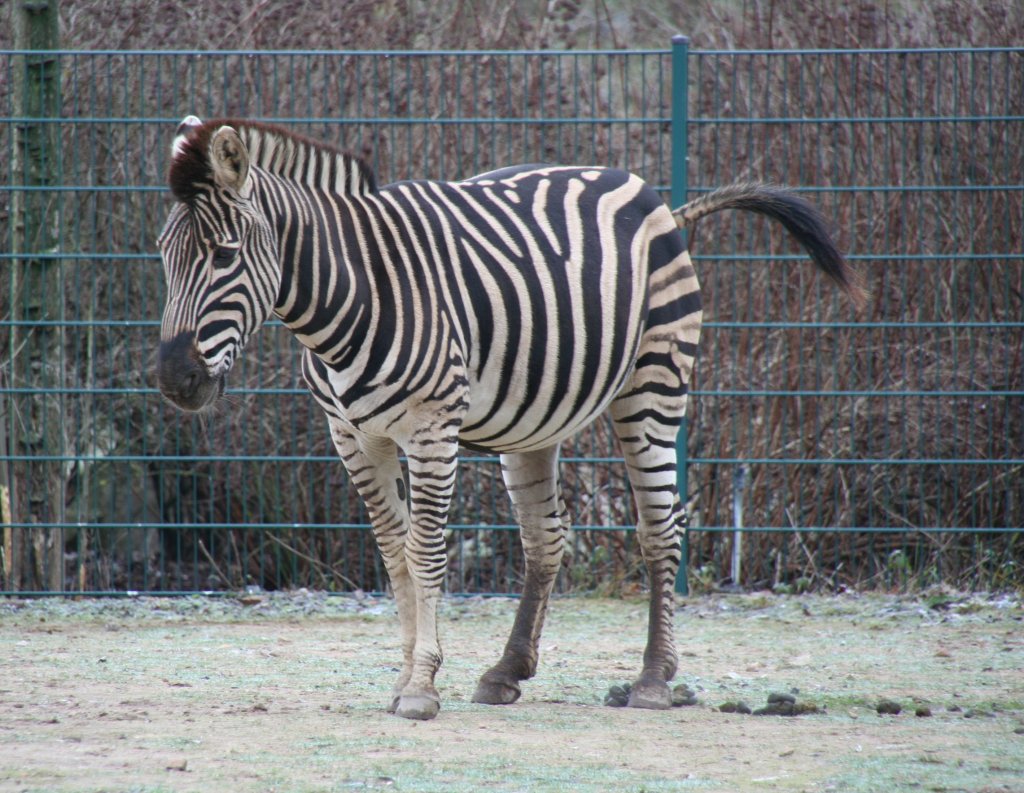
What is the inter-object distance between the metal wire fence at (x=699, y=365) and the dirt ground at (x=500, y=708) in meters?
0.53

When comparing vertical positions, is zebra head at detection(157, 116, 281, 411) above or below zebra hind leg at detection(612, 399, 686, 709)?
above

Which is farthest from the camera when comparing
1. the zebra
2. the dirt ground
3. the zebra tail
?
the zebra tail

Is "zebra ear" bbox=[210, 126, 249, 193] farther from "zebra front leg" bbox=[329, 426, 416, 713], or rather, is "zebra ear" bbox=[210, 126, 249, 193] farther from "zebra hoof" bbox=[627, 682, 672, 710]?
"zebra hoof" bbox=[627, 682, 672, 710]

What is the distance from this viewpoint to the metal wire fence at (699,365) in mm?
7918

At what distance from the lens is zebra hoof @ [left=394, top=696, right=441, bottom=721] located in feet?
15.6

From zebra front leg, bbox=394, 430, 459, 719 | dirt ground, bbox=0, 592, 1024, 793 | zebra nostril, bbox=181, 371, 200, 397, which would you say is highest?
zebra nostril, bbox=181, 371, 200, 397

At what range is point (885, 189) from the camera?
7719 millimetres

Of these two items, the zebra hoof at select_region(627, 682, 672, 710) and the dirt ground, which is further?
the zebra hoof at select_region(627, 682, 672, 710)

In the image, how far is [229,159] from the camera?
14.7 feet

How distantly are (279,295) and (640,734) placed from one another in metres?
1.96

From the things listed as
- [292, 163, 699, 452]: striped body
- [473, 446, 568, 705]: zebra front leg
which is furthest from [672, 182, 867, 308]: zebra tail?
[473, 446, 568, 705]: zebra front leg

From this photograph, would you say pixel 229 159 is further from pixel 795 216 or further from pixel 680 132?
pixel 680 132

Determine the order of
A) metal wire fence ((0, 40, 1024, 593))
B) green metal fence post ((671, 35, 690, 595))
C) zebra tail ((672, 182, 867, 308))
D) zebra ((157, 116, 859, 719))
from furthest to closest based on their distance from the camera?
metal wire fence ((0, 40, 1024, 593)) < green metal fence post ((671, 35, 690, 595)) < zebra tail ((672, 182, 867, 308)) < zebra ((157, 116, 859, 719))

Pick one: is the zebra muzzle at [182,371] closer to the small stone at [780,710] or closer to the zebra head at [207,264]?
the zebra head at [207,264]
